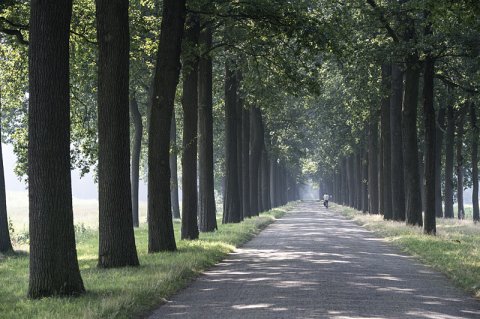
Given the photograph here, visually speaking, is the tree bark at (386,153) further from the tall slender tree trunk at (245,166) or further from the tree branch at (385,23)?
the tree branch at (385,23)

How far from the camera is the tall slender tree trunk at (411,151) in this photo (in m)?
31.0

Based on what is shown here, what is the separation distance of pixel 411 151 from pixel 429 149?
3913mm

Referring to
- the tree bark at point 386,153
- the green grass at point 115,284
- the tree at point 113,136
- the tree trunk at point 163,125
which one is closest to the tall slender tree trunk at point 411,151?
the tree bark at point 386,153

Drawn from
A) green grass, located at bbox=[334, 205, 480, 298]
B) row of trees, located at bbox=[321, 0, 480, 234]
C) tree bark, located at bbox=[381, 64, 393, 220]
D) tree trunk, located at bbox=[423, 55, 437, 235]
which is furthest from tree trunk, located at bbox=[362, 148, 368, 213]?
tree trunk, located at bbox=[423, 55, 437, 235]

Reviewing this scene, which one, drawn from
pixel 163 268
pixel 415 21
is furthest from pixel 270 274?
pixel 415 21

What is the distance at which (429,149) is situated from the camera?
90.5 ft

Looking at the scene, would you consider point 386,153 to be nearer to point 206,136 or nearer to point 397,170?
point 397,170

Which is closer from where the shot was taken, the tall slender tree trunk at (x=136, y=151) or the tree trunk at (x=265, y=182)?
the tall slender tree trunk at (x=136, y=151)

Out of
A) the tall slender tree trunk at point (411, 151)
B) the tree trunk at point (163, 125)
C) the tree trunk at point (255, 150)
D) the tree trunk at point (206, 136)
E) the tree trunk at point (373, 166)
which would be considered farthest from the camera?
the tree trunk at point (373, 166)

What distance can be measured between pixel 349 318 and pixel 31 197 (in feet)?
16.8

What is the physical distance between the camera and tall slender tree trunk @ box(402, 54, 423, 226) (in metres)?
→ 31.0

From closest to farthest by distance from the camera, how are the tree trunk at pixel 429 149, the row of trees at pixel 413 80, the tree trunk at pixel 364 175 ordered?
the row of trees at pixel 413 80
the tree trunk at pixel 429 149
the tree trunk at pixel 364 175

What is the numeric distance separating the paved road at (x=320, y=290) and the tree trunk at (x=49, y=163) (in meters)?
1.79

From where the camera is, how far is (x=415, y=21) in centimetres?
2809
